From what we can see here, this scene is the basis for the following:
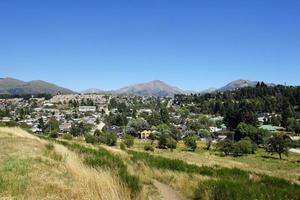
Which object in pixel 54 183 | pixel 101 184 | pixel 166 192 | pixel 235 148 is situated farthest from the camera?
pixel 235 148

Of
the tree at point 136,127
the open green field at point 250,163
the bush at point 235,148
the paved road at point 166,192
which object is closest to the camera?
the paved road at point 166,192

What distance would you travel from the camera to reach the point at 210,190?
404 inches

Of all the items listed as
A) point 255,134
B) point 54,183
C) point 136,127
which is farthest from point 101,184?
point 136,127

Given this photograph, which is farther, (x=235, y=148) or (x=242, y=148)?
(x=242, y=148)

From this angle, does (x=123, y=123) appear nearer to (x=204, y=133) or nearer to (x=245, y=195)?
(x=204, y=133)

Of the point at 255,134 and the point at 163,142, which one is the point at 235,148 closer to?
the point at 163,142

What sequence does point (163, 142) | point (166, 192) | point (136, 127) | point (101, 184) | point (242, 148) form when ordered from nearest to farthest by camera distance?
point (101, 184), point (166, 192), point (242, 148), point (163, 142), point (136, 127)

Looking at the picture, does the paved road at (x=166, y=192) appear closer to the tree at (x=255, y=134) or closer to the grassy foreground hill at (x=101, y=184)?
the grassy foreground hill at (x=101, y=184)

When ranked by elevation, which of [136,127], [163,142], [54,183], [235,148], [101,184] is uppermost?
[101,184]

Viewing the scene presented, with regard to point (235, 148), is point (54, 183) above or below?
above

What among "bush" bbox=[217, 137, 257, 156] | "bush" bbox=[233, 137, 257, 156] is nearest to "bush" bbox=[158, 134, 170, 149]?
"bush" bbox=[217, 137, 257, 156]

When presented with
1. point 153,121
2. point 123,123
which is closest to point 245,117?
point 153,121

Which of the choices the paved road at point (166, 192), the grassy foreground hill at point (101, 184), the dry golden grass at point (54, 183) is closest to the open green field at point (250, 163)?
the grassy foreground hill at point (101, 184)

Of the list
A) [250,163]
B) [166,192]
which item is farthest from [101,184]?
[250,163]
